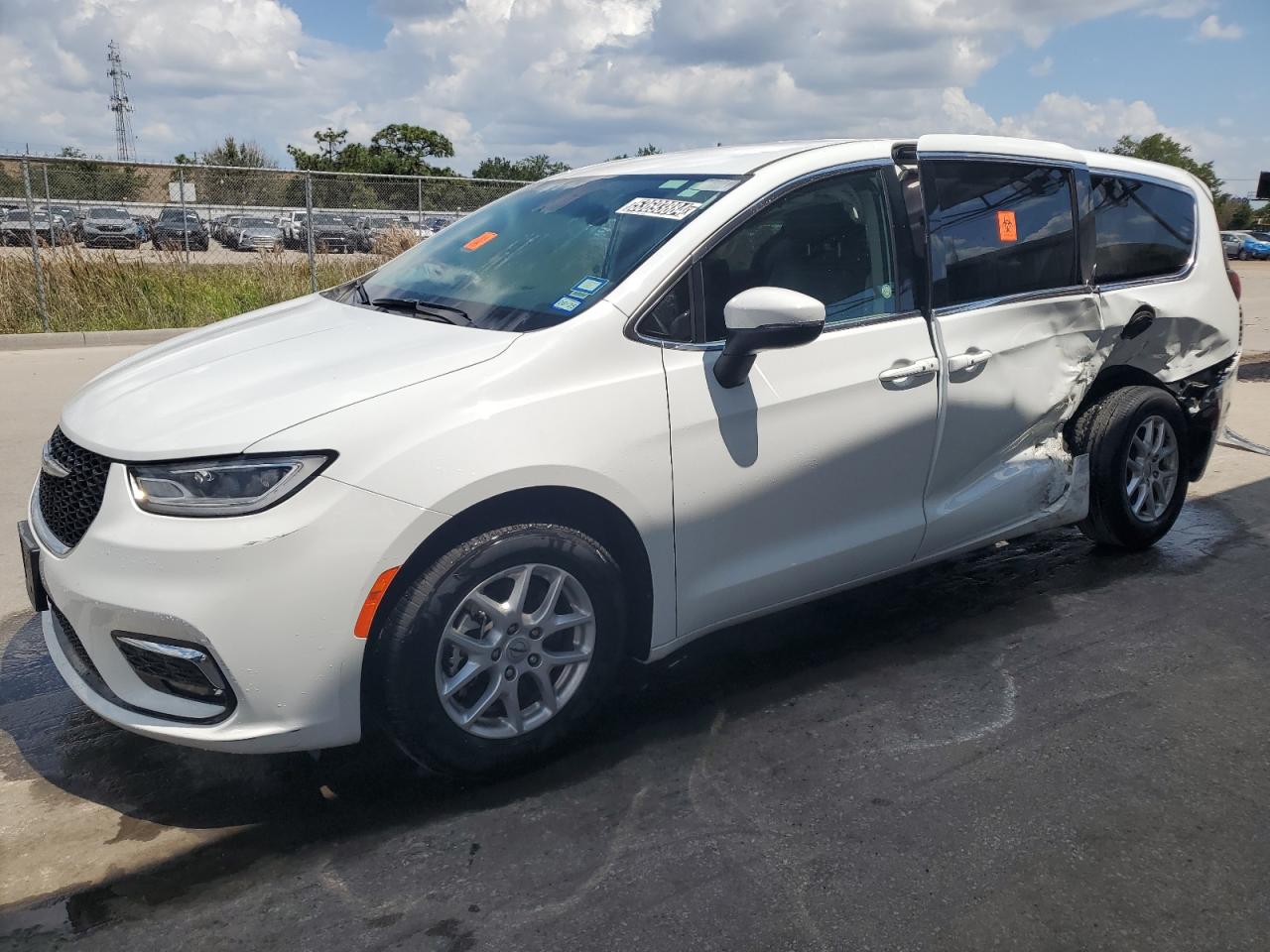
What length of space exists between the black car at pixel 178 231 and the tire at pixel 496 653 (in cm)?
1268

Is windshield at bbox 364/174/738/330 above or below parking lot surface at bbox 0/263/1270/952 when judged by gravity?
above

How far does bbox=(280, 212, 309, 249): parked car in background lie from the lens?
50.2 feet

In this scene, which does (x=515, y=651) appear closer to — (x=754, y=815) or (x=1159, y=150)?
(x=754, y=815)

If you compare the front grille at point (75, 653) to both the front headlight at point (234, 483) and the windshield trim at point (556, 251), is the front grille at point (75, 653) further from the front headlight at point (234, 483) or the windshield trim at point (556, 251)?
the windshield trim at point (556, 251)

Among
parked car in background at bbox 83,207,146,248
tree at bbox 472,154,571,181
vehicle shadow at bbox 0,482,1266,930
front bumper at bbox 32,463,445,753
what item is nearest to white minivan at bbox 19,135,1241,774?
front bumper at bbox 32,463,445,753

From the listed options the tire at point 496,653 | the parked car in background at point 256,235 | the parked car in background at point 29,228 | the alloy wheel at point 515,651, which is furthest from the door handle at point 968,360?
the parked car in background at point 256,235

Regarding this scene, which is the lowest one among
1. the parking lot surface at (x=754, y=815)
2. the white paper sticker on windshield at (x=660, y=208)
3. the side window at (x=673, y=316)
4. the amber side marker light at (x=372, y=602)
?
the parking lot surface at (x=754, y=815)

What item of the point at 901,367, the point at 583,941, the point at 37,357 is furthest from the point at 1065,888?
the point at 37,357

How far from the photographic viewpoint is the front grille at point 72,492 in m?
2.85

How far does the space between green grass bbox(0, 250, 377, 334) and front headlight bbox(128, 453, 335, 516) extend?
1171 cm

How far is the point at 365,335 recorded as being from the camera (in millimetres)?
3320

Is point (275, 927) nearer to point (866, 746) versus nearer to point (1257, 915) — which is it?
point (866, 746)

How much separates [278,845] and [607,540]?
1185 mm

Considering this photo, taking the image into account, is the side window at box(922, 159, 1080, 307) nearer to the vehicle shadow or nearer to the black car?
the vehicle shadow
